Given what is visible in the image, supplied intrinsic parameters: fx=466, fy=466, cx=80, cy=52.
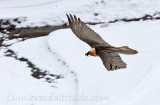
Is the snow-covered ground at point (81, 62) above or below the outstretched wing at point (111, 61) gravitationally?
below

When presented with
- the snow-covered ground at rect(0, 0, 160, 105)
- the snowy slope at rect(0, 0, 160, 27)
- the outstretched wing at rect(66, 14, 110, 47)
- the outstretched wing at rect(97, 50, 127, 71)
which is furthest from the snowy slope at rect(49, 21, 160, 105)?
the outstretched wing at rect(97, 50, 127, 71)

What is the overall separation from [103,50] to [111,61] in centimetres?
41

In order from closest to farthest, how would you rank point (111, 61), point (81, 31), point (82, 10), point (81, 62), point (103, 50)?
point (111, 61), point (103, 50), point (81, 31), point (81, 62), point (82, 10)

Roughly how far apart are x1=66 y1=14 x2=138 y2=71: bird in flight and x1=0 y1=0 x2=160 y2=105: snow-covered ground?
34.5 inches

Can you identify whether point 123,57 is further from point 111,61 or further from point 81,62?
point 111,61

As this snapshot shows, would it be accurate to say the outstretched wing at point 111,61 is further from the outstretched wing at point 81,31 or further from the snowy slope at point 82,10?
the snowy slope at point 82,10

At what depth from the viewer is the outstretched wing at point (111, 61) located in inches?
173

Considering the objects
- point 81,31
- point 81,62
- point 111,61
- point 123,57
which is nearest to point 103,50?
point 111,61

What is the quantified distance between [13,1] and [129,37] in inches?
138

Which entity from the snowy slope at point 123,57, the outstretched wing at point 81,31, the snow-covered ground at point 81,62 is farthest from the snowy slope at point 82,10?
the outstretched wing at point 81,31

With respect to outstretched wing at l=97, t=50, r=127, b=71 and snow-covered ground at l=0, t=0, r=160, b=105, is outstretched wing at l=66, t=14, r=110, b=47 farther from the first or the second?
snow-covered ground at l=0, t=0, r=160, b=105

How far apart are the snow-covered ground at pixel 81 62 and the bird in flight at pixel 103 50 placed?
877 millimetres

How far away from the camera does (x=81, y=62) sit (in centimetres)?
718

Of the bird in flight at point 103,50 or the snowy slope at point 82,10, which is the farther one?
the snowy slope at point 82,10
